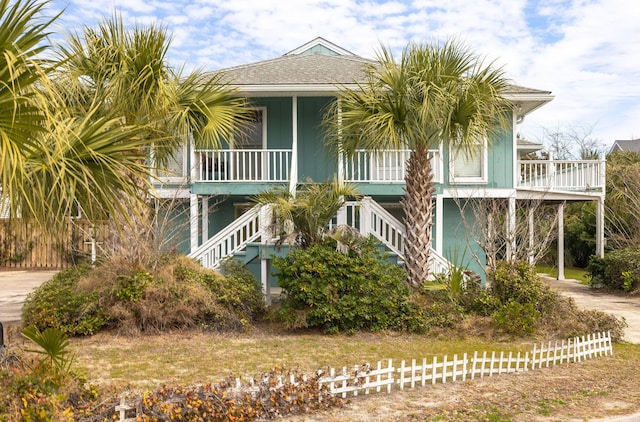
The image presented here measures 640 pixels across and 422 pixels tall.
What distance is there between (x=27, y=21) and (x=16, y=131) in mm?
890

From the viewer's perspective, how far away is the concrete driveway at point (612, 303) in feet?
37.0

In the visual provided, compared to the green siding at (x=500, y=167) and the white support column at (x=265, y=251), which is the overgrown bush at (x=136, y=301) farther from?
the green siding at (x=500, y=167)

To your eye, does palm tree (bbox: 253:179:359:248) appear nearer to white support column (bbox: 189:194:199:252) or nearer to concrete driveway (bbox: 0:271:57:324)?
white support column (bbox: 189:194:199:252)

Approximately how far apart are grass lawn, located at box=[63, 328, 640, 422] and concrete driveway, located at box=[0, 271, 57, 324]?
4.21 metres

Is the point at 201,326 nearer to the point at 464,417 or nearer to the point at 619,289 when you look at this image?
the point at 464,417

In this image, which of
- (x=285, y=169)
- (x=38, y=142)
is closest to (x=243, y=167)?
(x=285, y=169)

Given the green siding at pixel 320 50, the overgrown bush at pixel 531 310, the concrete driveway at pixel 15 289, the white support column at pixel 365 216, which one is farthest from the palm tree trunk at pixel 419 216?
the green siding at pixel 320 50

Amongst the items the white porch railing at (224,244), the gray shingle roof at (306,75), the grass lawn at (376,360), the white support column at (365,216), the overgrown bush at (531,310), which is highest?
the gray shingle roof at (306,75)

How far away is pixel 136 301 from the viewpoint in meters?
9.81

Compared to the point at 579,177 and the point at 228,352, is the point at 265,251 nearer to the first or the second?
the point at 228,352

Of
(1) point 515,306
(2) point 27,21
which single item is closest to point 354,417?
(2) point 27,21

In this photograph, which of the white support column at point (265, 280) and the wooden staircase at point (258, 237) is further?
the wooden staircase at point (258, 237)

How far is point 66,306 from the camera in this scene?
9.85 metres

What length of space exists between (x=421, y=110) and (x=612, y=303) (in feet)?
27.9
